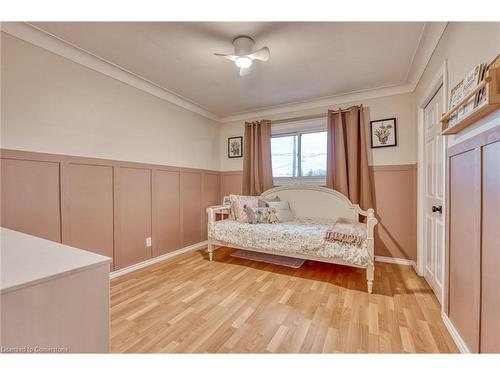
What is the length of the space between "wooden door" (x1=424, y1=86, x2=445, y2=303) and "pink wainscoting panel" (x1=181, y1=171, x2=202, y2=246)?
3048 millimetres

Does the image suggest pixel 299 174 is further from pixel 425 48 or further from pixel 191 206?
pixel 425 48

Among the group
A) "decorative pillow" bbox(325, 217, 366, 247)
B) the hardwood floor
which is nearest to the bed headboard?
"decorative pillow" bbox(325, 217, 366, 247)

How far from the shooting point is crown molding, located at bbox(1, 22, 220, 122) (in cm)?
177

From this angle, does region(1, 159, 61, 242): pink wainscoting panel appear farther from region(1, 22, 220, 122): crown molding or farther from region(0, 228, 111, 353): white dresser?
region(0, 228, 111, 353): white dresser

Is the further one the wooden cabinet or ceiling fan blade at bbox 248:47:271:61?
ceiling fan blade at bbox 248:47:271:61

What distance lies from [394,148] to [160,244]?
3397mm

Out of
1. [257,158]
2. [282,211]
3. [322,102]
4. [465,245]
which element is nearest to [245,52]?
[322,102]

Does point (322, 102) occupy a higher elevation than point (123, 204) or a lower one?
higher

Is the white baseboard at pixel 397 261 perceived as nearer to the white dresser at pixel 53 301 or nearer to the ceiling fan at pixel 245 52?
the ceiling fan at pixel 245 52

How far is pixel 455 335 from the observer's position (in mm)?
1442

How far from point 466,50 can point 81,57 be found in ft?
10.2

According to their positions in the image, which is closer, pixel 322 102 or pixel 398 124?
pixel 398 124

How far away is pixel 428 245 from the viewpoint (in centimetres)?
232
